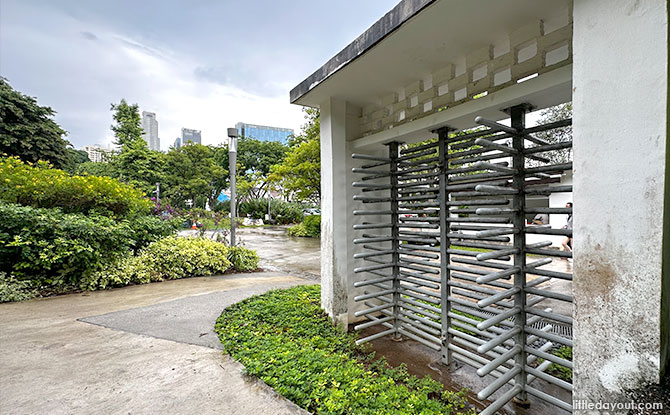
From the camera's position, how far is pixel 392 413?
65.8 inches

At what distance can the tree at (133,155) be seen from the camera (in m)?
16.2

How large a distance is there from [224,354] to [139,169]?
1723 centimetres

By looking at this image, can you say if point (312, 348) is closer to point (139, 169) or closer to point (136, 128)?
point (139, 169)

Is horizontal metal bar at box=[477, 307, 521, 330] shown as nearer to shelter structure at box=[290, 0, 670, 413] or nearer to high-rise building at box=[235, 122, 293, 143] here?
shelter structure at box=[290, 0, 670, 413]

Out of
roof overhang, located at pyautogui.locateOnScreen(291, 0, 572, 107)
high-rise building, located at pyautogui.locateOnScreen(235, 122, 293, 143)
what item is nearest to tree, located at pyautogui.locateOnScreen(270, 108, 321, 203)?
roof overhang, located at pyautogui.locateOnScreen(291, 0, 572, 107)

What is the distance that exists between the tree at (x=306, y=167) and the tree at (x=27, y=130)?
8.27 m

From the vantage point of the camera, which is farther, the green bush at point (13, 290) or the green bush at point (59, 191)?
the green bush at point (59, 191)

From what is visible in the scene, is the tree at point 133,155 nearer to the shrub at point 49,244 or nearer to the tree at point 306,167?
the tree at point 306,167

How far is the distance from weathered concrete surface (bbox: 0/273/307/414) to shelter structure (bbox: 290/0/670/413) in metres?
1.40

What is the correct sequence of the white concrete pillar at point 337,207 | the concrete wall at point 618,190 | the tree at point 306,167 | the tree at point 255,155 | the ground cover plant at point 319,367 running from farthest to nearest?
the tree at point 255,155 < the tree at point 306,167 < the white concrete pillar at point 337,207 < the ground cover plant at point 319,367 < the concrete wall at point 618,190

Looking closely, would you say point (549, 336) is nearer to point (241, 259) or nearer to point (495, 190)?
point (495, 190)

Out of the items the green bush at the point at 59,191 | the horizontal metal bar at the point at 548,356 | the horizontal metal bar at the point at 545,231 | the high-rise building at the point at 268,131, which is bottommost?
the horizontal metal bar at the point at 548,356

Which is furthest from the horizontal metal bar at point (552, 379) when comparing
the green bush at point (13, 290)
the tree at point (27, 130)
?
the tree at point (27, 130)

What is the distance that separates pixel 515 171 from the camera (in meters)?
1.95
